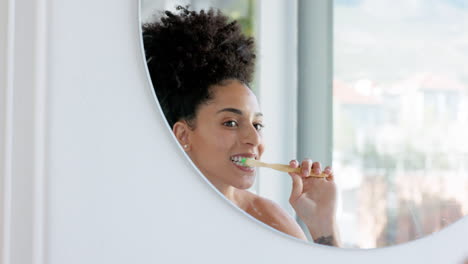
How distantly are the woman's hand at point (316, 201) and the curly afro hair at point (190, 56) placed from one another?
167 millimetres

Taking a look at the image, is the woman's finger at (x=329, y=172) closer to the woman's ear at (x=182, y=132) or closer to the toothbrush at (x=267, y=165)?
the toothbrush at (x=267, y=165)

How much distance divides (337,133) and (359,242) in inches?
7.0

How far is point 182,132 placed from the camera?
2.15 ft

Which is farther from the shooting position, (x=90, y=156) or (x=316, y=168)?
(x=316, y=168)

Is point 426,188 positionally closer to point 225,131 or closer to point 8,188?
point 225,131

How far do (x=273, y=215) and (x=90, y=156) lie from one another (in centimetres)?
27

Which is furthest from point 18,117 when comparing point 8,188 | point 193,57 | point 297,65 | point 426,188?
point 426,188

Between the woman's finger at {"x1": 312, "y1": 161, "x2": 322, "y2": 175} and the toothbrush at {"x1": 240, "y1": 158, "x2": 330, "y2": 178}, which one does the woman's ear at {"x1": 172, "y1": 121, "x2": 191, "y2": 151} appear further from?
the woman's finger at {"x1": 312, "y1": 161, "x2": 322, "y2": 175}

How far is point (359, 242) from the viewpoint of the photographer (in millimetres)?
784

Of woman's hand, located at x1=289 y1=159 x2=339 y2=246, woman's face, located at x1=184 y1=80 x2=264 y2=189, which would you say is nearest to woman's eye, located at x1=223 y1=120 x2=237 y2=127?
woman's face, located at x1=184 y1=80 x2=264 y2=189

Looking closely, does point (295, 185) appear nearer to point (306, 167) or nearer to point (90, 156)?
point (306, 167)

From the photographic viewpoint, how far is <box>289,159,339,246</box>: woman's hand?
2.37 ft

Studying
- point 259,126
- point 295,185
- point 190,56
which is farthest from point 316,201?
point 190,56

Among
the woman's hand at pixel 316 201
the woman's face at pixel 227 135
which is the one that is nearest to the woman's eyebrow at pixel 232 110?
the woman's face at pixel 227 135
